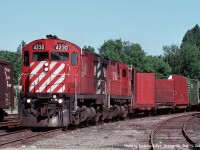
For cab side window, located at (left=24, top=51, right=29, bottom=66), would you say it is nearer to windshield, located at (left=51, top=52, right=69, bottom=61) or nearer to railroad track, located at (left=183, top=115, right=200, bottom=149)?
windshield, located at (left=51, top=52, right=69, bottom=61)

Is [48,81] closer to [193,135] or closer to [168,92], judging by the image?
[193,135]

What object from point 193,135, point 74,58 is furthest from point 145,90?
point 193,135

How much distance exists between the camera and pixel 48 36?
20.5 m

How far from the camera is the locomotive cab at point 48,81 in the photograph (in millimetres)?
19172

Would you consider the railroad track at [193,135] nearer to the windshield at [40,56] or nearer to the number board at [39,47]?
the windshield at [40,56]

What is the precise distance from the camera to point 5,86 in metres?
24.5

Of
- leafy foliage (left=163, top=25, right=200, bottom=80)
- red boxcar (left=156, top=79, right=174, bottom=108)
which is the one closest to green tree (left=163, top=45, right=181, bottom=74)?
leafy foliage (left=163, top=25, right=200, bottom=80)

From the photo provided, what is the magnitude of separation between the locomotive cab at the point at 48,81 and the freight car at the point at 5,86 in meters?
3.91

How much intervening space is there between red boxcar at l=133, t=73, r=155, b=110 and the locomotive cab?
46.0ft

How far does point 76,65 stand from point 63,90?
4.24 ft

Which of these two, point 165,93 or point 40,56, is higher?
point 40,56

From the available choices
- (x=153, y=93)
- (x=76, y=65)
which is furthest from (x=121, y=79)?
(x=76, y=65)

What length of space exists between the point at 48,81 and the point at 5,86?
5.40 meters

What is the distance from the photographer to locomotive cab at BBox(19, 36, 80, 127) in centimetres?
1917
